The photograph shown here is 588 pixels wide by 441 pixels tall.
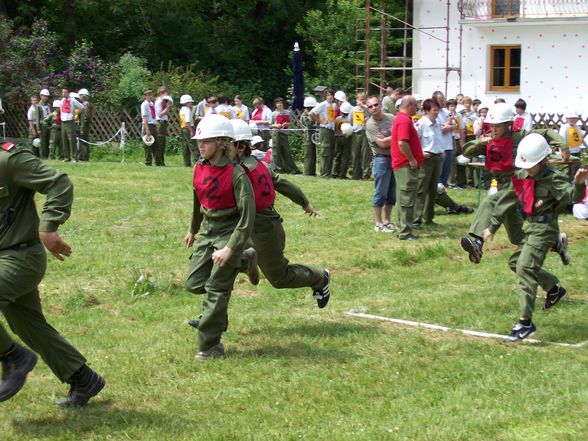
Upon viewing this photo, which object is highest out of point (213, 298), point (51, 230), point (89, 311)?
point (51, 230)

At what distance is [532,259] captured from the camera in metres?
9.01

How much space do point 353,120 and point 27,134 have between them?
50.1ft

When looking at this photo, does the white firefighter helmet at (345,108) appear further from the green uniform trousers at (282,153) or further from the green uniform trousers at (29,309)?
the green uniform trousers at (29,309)

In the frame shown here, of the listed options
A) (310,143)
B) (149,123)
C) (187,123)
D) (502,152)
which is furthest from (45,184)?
(149,123)

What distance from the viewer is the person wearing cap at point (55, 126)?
27.2 m

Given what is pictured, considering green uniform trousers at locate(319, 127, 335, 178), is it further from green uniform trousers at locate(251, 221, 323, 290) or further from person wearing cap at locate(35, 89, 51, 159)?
green uniform trousers at locate(251, 221, 323, 290)

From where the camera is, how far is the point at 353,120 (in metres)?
22.1

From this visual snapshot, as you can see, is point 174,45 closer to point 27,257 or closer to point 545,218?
point 545,218

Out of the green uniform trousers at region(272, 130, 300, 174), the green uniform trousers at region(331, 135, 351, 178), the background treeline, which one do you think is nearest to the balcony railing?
the background treeline

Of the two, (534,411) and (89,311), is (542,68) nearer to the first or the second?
(89,311)

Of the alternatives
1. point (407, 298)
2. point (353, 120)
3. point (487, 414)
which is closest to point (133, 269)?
point (407, 298)

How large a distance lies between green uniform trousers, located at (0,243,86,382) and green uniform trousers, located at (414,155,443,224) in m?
9.56

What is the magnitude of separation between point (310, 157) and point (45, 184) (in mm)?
17185

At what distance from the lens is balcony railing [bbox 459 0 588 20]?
33344mm
